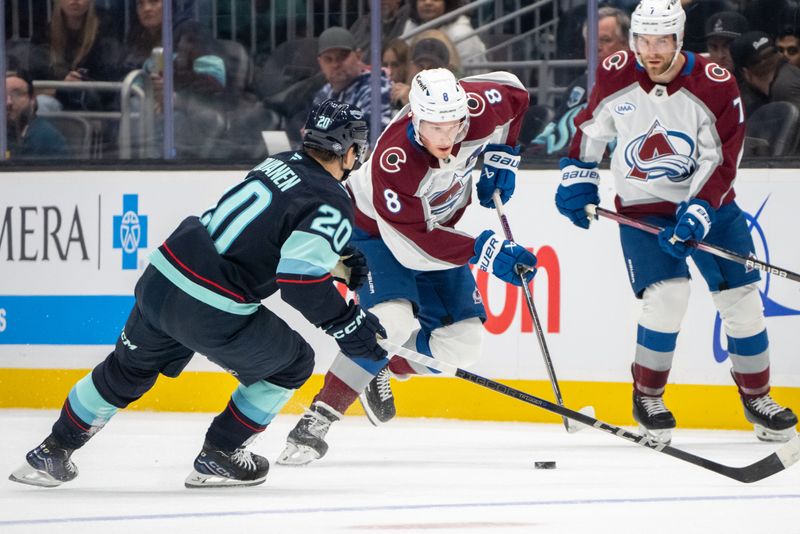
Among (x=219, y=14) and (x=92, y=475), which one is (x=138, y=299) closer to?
(x=92, y=475)

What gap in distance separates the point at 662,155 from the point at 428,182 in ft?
2.71

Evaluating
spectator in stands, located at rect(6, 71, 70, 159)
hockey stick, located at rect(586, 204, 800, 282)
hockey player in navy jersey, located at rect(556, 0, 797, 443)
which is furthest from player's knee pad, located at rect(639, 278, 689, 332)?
spectator in stands, located at rect(6, 71, 70, 159)

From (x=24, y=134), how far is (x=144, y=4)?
0.68 metres

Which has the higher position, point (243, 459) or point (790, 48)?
point (790, 48)

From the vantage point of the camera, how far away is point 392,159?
390 cm

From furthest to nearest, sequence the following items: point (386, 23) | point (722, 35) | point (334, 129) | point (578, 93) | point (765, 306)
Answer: point (386, 23) → point (578, 93) → point (722, 35) → point (765, 306) → point (334, 129)

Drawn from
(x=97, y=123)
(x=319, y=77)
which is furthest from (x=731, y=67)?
(x=97, y=123)

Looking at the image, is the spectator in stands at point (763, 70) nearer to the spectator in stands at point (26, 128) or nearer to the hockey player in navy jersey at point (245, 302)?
the hockey player in navy jersey at point (245, 302)

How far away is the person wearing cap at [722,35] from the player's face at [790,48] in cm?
13

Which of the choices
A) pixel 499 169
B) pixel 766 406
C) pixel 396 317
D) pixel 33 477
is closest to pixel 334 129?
pixel 396 317

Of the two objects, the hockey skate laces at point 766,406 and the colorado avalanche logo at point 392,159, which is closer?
the colorado avalanche logo at point 392,159

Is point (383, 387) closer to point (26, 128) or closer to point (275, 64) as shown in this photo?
point (275, 64)

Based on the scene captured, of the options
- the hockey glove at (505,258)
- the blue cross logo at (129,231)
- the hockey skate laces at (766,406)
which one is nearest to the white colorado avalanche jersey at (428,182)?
the hockey glove at (505,258)

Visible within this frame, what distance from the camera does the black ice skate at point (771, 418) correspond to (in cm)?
444
